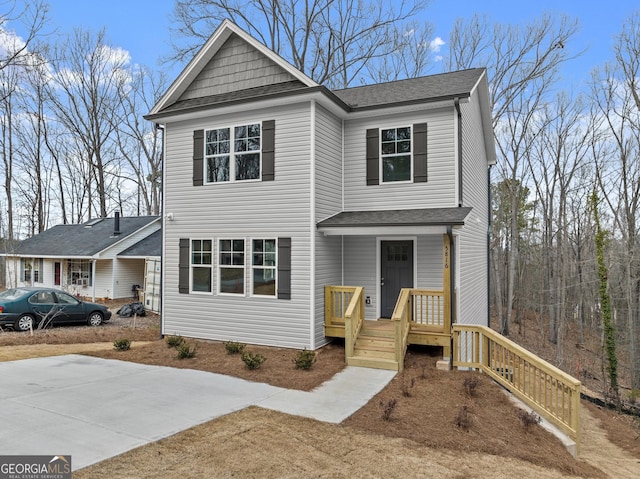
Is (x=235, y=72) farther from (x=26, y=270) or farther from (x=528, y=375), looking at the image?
(x=26, y=270)

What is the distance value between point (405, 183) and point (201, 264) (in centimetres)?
528

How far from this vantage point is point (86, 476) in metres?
3.97

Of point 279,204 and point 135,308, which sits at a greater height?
point 279,204

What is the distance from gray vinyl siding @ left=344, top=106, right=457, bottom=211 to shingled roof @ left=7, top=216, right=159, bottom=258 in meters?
14.9

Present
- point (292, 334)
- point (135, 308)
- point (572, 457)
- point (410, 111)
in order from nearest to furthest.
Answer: point (572, 457)
point (292, 334)
point (410, 111)
point (135, 308)

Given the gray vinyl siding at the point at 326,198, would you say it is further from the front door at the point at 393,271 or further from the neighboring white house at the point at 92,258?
the neighboring white house at the point at 92,258

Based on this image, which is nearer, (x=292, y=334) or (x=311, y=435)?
(x=311, y=435)

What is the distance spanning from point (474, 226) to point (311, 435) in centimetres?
919

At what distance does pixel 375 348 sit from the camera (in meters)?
8.91

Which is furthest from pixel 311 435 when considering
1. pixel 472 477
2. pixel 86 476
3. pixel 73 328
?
pixel 73 328

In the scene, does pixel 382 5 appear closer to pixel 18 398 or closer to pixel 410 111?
pixel 410 111

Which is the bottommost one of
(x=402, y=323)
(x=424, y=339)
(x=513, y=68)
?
(x=424, y=339)

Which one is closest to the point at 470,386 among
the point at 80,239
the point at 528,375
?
the point at 528,375

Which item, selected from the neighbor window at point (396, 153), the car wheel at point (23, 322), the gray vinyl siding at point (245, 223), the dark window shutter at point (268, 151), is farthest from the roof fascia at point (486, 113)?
the car wheel at point (23, 322)
